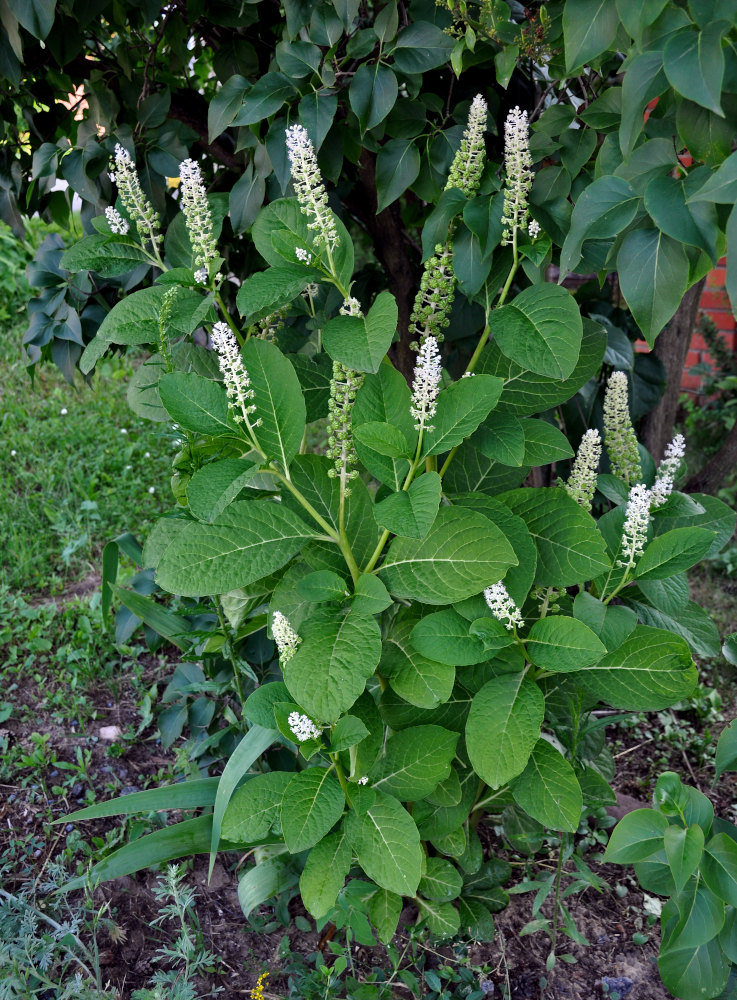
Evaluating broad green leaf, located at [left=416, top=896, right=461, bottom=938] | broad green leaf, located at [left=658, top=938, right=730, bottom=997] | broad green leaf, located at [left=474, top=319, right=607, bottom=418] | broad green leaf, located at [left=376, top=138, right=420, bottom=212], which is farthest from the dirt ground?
broad green leaf, located at [left=376, top=138, right=420, bottom=212]

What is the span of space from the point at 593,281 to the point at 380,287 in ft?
1.85

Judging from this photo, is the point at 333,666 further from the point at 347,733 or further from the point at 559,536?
the point at 559,536

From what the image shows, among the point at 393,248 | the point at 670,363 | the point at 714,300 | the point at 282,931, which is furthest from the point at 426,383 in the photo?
the point at 714,300

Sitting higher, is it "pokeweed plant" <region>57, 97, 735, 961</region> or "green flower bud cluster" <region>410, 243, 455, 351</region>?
"green flower bud cluster" <region>410, 243, 455, 351</region>

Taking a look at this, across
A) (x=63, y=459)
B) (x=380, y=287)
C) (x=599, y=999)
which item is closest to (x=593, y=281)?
(x=380, y=287)

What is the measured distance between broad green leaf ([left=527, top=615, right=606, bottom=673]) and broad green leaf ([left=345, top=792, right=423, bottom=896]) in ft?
1.13

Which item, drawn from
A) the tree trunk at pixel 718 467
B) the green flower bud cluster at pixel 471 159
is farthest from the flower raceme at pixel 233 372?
the tree trunk at pixel 718 467

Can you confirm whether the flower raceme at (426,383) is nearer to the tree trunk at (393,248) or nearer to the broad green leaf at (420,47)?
the broad green leaf at (420,47)

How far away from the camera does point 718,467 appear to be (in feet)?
8.48

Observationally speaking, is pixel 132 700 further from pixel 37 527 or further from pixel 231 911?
pixel 37 527

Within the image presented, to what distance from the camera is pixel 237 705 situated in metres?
2.06

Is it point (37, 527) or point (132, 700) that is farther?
point (37, 527)

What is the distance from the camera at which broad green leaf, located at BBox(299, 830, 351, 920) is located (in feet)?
4.26

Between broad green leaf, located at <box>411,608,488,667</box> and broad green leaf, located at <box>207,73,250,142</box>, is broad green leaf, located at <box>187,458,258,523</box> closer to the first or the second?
broad green leaf, located at <box>411,608,488,667</box>
